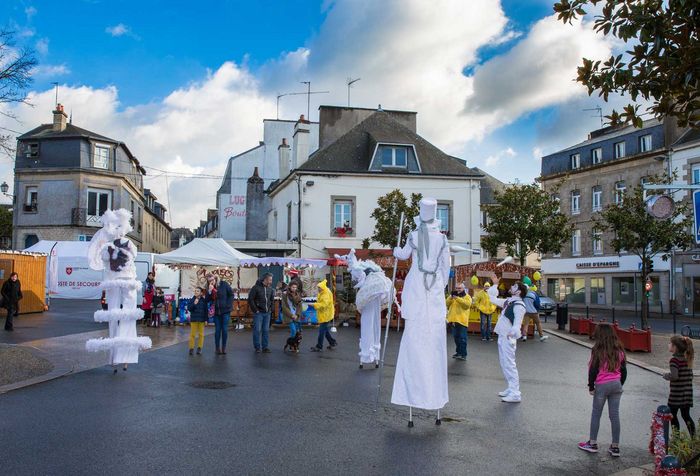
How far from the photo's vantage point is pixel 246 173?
4666cm

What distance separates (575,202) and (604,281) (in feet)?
21.3

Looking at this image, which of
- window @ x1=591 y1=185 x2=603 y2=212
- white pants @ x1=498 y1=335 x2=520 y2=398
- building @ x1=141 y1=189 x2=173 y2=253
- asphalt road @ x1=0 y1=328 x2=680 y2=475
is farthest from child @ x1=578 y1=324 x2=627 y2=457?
building @ x1=141 y1=189 x2=173 y2=253

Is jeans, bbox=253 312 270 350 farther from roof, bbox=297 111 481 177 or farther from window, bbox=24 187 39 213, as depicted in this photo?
window, bbox=24 187 39 213

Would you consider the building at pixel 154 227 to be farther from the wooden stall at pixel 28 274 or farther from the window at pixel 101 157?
the wooden stall at pixel 28 274

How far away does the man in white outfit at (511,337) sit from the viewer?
912cm

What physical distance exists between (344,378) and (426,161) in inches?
991

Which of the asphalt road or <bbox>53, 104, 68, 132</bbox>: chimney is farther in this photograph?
<bbox>53, 104, 68, 132</bbox>: chimney

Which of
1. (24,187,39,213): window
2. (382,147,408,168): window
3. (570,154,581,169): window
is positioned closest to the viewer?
(382,147,408,168): window

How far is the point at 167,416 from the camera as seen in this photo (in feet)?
24.3

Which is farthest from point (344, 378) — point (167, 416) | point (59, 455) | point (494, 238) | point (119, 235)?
point (494, 238)

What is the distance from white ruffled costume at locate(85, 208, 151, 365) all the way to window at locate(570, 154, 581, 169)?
135 ft

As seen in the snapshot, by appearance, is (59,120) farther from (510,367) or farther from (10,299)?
(510,367)

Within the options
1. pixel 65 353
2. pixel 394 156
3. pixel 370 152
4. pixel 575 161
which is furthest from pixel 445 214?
pixel 65 353

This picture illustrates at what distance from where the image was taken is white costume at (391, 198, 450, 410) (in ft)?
24.8
